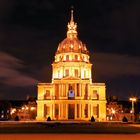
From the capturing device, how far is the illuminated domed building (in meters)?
116

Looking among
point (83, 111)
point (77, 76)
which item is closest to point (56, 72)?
point (77, 76)

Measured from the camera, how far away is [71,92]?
118 meters

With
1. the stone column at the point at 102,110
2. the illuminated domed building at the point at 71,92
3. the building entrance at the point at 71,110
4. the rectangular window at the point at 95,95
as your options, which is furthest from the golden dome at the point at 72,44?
the stone column at the point at 102,110

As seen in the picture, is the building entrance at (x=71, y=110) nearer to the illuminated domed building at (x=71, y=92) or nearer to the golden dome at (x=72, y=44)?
the illuminated domed building at (x=71, y=92)

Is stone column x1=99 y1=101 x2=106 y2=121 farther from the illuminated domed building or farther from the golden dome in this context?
the golden dome

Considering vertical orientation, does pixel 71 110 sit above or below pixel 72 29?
below

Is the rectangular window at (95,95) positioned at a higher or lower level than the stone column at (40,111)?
higher

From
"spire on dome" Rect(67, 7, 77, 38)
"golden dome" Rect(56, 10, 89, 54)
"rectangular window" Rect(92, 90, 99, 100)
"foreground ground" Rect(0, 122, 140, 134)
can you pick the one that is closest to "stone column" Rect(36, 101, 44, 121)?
"rectangular window" Rect(92, 90, 99, 100)

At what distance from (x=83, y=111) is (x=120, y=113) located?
12569 millimetres

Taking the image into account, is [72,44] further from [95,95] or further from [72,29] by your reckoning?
[95,95]

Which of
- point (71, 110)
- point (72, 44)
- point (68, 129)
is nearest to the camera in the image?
point (68, 129)

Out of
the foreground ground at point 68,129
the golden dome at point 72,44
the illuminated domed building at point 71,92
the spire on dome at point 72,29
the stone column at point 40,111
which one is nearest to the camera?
the foreground ground at point 68,129

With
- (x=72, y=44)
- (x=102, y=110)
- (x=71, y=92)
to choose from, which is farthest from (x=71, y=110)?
(x=72, y=44)

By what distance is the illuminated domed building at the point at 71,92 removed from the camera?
116 meters
